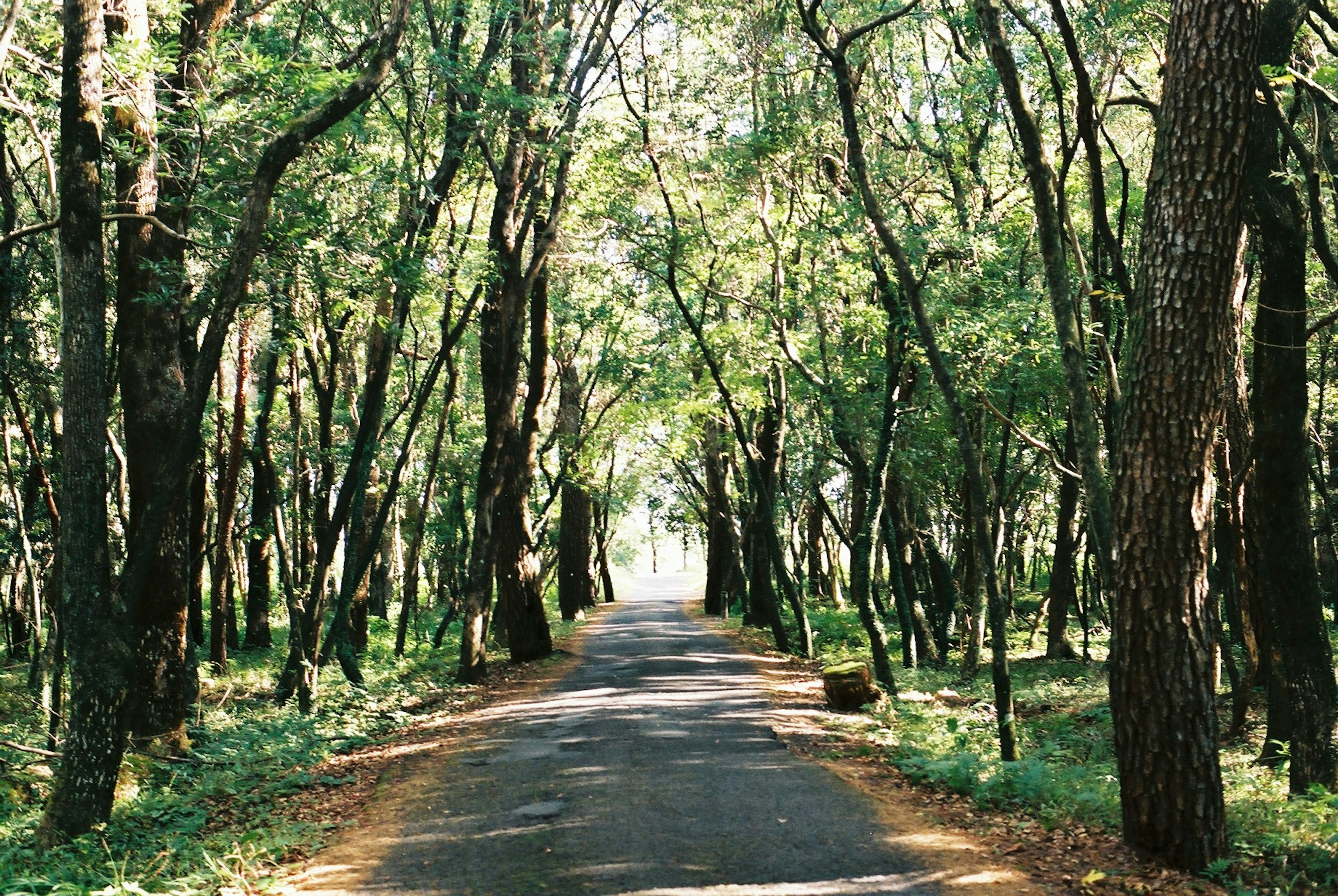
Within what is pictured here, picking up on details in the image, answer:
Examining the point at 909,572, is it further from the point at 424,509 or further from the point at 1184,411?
the point at 1184,411

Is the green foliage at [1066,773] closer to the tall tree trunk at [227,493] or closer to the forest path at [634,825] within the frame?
the forest path at [634,825]

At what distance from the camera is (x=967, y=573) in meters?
24.2

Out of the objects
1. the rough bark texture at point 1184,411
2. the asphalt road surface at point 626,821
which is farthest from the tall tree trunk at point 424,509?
the rough bark texture at point 1184,411

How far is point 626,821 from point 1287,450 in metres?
6.70

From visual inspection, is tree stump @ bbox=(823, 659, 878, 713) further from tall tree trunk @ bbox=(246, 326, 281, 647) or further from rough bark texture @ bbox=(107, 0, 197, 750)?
tall tree trunk @ bbox=(246, 326, 281, 647)

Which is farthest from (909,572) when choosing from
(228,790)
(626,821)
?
(228,790)

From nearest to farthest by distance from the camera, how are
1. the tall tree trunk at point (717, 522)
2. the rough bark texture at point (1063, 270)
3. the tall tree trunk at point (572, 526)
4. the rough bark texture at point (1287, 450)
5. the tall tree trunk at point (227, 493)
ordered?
the rough bark texture at point (1063, 270) → the rough bark texture at point (1287, 450) → the tall tree trunk at point (227, 493) → the tall tree trunk at point (572, 526) → the tall tree trunk at point (717, 522)

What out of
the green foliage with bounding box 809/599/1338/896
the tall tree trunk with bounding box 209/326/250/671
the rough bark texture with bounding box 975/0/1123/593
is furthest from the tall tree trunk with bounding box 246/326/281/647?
the green foliage with bounding box 809/599/1338/896

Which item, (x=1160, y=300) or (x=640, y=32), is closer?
(x=1160, y=300)

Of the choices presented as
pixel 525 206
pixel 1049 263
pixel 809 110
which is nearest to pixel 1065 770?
pixel 1049 263

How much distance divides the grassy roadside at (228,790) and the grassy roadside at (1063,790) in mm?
5040

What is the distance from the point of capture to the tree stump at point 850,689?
45.3 feet

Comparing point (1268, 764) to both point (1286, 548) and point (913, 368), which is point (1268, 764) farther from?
point (913, 368)

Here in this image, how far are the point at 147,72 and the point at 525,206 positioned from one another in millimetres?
9316
